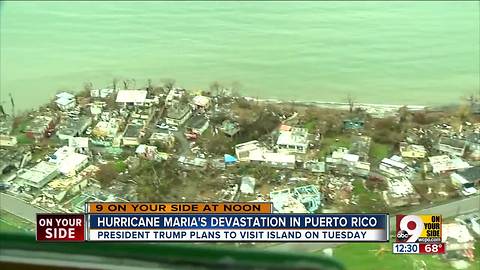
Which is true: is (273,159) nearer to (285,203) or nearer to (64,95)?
(285,203)

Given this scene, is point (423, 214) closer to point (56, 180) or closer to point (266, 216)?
point (266, 216)

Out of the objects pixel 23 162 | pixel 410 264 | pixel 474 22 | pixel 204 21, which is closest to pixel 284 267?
pixel 410 264

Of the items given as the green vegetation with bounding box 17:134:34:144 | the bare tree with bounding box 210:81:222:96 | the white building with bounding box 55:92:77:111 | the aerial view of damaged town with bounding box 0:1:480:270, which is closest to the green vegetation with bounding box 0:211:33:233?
the aerial view of damaged town with bounding box 0:1:480:270

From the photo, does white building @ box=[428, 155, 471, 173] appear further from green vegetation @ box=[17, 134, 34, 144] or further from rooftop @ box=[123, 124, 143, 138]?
green vegetation @ box=[17, 134, 34, 144]

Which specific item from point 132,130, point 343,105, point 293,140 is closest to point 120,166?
point 132,130

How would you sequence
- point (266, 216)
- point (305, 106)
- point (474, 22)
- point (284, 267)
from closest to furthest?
point (284, 267), point (266, 216), point (305, 106), point (474, 22)

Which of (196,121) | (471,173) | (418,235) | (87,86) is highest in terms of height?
(87,86)

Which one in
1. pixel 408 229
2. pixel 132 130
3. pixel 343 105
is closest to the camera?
pixel 408 229
